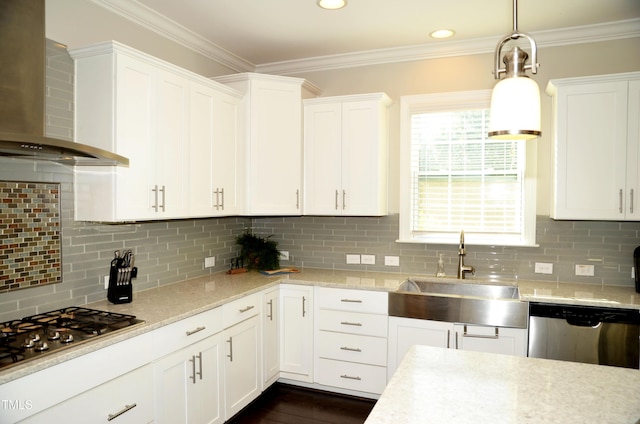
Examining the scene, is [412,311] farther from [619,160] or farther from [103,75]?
[103,75]

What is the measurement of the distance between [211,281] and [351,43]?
2.32 m

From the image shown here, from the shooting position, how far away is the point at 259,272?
12.8ft

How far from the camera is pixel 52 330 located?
2062mm

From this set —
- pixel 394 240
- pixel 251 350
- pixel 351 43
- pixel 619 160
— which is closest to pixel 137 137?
pixel 251 350

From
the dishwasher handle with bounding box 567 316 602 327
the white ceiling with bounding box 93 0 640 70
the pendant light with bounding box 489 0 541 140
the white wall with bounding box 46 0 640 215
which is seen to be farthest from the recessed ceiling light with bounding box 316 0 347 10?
the dishwasher handle with bounding box 567 316 602 327

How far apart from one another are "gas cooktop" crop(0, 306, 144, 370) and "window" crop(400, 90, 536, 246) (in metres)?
2.49

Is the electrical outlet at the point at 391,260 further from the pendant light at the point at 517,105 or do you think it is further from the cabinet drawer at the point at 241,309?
the pendant light at the point at 517,105

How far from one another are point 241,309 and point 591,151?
108 inches

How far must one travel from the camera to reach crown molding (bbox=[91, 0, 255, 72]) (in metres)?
2.85

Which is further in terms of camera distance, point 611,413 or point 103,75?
point 103,75

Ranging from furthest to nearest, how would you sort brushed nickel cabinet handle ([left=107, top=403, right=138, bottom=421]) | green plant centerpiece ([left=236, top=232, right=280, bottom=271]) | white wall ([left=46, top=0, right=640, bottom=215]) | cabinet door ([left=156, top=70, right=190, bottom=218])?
green plant centerpiece ([left=236, top=232, right=280, bottom=271])
cabinet door ([left=156, top=70, right=190, bottom=218])
white wall ([left=46, top=0, right=640, bottom=215])
brushed nickel cabinet handle ([left=107, top=403, right=138, bottom=421])

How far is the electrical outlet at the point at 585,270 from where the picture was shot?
11.1ft

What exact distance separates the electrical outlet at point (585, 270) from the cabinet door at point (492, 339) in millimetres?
878

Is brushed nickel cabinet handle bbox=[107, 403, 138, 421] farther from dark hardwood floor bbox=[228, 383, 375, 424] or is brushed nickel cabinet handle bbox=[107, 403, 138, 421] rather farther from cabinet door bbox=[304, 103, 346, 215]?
cabinet door bbox=[304, 103, 346, 215]
